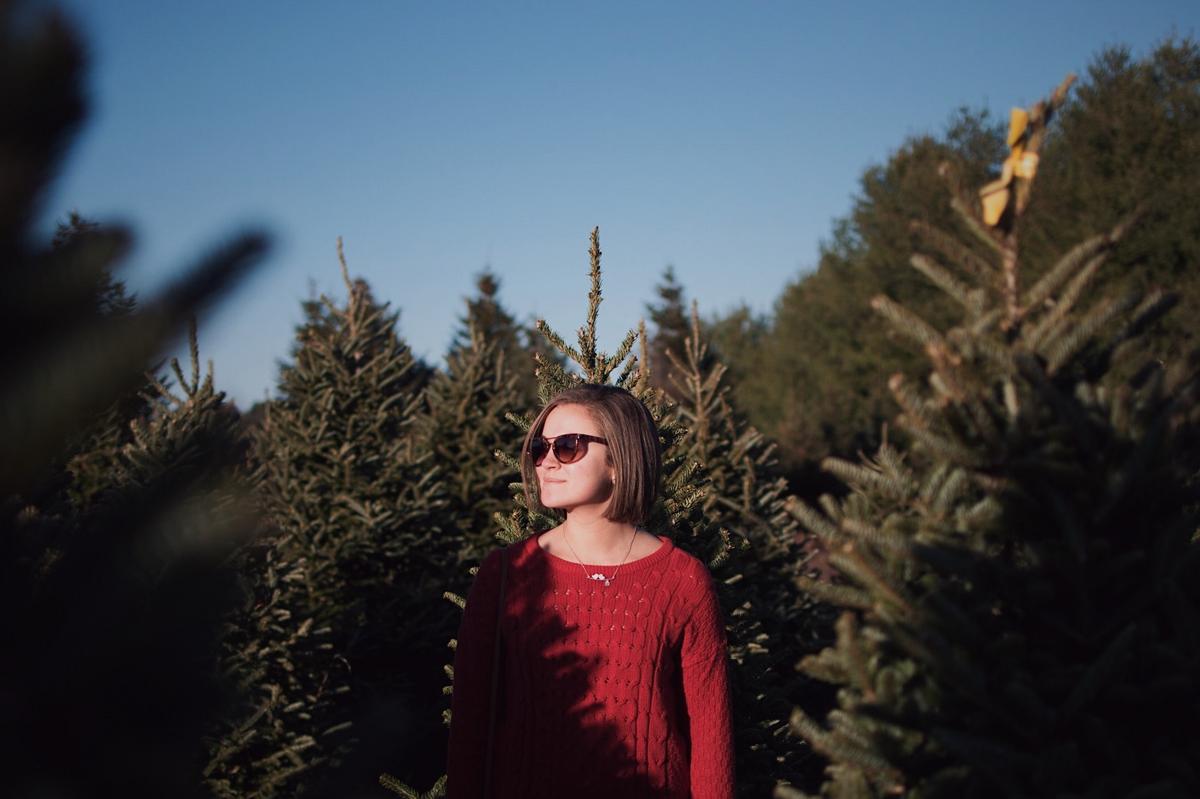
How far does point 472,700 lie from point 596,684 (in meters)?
0.38

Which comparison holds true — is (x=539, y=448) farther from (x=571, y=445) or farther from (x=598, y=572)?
(x=598, y=572)

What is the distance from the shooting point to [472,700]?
264cm

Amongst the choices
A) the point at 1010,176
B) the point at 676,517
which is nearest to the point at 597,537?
the point at 676,517

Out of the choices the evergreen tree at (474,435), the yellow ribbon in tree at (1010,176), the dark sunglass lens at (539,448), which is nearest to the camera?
the yellow ribbon in tree at (1010,176)

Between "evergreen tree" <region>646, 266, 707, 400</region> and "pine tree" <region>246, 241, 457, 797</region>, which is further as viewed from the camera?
"evergreen tree" <region>646, 266, 707, 400</region>

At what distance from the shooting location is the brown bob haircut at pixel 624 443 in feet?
9.19

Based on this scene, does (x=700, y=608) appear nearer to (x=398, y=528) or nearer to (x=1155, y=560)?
(x=1155, y=560)

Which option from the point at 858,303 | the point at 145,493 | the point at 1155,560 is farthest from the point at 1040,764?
the point at 858,303

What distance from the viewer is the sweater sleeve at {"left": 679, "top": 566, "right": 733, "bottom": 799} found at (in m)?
2.57

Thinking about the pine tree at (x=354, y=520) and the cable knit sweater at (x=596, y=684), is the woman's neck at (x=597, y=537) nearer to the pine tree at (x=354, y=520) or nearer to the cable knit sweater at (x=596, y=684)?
the cable knit sweater at (x=596, y=684)

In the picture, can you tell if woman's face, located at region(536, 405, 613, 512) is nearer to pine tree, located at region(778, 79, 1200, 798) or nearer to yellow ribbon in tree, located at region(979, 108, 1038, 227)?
pine tree, located at region(778, 79, 1200, 798)

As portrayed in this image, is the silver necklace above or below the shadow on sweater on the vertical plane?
above

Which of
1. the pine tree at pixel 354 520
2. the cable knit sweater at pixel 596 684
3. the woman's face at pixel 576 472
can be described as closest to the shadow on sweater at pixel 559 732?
the cable knit sweater at pixel 596 684

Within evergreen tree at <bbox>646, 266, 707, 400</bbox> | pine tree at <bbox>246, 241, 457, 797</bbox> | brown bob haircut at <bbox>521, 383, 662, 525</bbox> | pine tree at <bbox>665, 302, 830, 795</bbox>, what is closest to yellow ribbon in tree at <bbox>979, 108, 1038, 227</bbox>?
brown bob haircut at <bbox>521, 383, 662, 525</bbox>
